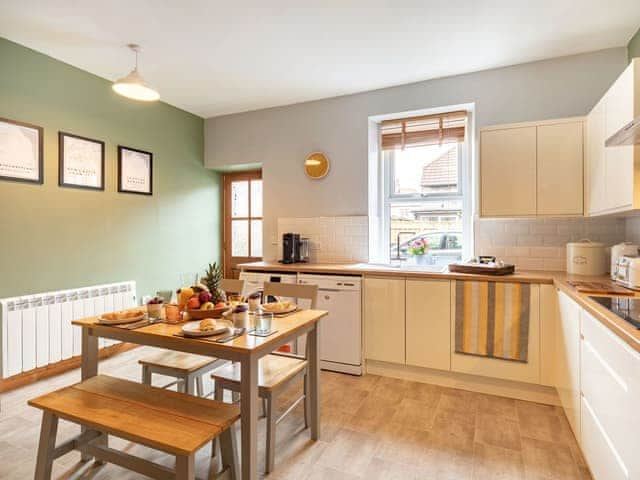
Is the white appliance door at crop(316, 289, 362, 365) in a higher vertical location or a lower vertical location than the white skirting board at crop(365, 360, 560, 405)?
higher

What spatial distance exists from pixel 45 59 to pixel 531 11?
366cm

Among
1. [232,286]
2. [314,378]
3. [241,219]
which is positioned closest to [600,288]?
[314,378]

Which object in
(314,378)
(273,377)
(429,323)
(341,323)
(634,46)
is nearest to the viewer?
(273,377)

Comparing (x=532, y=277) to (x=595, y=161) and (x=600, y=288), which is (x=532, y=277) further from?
(x=595, y=161)

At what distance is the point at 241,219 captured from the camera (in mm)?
4742

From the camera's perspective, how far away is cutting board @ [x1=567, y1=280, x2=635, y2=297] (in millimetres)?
1873

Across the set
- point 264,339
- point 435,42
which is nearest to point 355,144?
point 435,42

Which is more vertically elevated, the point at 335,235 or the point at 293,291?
the point at 335,235

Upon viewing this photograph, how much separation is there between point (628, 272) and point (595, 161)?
77 centimetres

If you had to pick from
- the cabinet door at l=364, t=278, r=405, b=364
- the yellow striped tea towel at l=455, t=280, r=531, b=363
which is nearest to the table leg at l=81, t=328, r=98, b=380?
the cabinet door at l=364, t=278, r=405, b=364

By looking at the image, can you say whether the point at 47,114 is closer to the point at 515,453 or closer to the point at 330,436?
the point at 330,436

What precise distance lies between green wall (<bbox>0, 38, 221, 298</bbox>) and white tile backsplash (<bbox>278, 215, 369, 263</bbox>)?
1339mm

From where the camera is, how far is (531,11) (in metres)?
2.29

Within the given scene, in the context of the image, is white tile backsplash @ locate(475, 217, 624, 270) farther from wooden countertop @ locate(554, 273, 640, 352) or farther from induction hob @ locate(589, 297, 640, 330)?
induction hob @ locate(589, 297, 640, 330)
